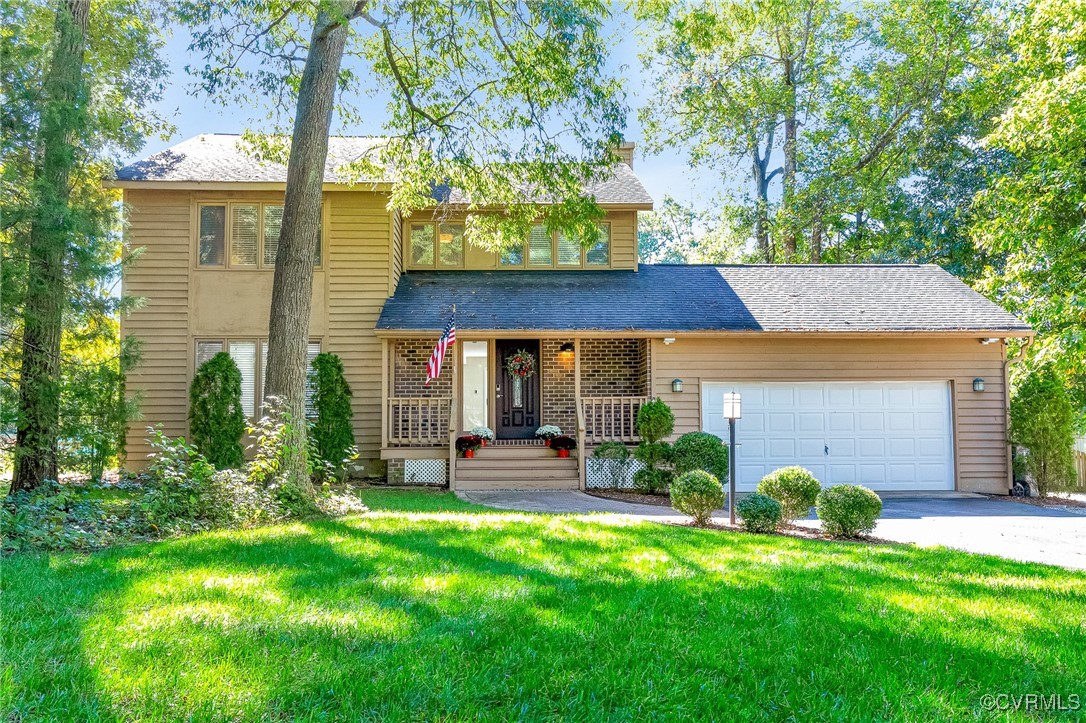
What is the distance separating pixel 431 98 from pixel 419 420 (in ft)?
18.4

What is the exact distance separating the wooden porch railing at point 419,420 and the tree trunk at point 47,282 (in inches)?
192

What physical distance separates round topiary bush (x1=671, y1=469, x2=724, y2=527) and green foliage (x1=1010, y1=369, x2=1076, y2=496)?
763cm

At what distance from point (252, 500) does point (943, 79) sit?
70.5 ft

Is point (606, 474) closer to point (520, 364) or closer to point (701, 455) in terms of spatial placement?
point (701, 455)

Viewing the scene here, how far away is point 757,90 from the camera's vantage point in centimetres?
2050

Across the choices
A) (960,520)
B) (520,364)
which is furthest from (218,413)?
(960,520)

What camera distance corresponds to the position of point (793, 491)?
7133mm

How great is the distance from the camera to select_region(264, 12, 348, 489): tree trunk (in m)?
7.60

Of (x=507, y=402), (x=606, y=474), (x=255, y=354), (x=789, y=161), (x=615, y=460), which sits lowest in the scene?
(x=606, y=474)

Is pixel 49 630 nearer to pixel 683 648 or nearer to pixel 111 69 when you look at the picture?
pixel 683 648

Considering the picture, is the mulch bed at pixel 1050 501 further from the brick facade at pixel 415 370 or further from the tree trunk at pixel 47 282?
the tree trunk at pixel 47 282

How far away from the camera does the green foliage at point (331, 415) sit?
10555 mm

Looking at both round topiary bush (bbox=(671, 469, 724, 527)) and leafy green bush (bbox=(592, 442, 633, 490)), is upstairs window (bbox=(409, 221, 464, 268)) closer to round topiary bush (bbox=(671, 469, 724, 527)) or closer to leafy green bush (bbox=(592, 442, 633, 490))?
leafy green bush (bbox=(592, 442, 633, 490))

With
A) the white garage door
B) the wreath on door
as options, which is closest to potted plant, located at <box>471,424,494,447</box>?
the wreath on door
